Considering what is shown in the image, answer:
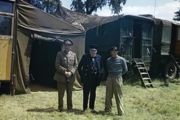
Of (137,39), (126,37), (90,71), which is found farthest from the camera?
(137,39)

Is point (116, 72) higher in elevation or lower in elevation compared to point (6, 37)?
lower

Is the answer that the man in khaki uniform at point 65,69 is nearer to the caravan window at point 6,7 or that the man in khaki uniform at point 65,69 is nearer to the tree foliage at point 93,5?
the caravan window at point 6,7

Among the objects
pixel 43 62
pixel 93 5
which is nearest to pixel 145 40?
pixel 43 62

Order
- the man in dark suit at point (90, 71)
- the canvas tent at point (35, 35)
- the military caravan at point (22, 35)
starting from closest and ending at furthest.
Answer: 1. the man in dark suit at point (90, 71)
2. the military caravan at point (22, 35)
3. the canvas tent at point (35, 35)

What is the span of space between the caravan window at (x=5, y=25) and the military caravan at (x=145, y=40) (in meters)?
6.52

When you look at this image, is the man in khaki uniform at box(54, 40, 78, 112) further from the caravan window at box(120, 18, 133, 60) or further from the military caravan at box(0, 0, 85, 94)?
the caravan window at box(120, 18, 133, 60)

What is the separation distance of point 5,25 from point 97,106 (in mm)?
4036

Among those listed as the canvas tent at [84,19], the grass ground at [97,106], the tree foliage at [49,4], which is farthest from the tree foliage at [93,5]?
the grass ground at [97,106]

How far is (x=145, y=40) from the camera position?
2006 cm

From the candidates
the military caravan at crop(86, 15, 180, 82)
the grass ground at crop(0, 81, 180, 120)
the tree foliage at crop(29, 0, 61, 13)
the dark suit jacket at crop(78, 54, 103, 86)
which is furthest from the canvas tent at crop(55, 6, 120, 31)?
the tree foliage at crop(29, 0, 61, 13)

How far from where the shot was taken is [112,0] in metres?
41.1

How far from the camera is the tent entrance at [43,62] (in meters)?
16.8

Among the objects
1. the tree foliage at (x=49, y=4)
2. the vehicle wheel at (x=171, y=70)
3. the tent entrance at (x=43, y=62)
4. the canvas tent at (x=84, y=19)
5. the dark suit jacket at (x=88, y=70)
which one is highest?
the tree foliage at (x=49, y=4)

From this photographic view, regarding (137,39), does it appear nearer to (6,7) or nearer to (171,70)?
(171,70)
